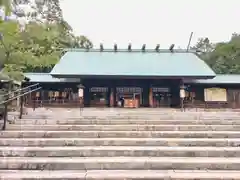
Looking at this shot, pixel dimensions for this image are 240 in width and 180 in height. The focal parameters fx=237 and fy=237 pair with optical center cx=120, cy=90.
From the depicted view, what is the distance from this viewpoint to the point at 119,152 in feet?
13.2

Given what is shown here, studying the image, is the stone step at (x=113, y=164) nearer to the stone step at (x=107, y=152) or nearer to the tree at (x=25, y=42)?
the stone step at (x=107, y=152)

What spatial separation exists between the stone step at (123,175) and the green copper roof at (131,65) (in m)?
12.3

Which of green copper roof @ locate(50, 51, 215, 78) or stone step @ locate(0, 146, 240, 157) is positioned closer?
stone step @ locate(0, 146, 240, 157)

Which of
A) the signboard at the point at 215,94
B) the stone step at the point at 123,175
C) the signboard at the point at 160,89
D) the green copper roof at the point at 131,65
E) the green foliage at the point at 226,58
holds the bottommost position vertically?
the stone step at the point at 123,175

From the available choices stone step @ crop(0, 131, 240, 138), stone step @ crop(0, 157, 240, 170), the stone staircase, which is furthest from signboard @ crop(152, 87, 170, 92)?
stone step @ crop(0, 157, 240, 170)

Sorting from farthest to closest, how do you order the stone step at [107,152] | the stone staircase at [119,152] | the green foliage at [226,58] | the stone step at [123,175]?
the green foliage at [226,58] → the stone step at [107,152] → the stone staircase at [119,152] → the stone step at [123,175]

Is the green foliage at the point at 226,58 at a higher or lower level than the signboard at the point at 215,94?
higher

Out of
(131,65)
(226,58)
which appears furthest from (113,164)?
(226,58)

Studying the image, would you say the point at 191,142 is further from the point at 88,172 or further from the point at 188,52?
the point at 188,52

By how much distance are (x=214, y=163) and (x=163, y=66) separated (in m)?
13.9

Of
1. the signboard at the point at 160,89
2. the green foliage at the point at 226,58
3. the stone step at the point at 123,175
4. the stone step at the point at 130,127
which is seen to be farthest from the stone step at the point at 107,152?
the green foliage at the point at 226,58

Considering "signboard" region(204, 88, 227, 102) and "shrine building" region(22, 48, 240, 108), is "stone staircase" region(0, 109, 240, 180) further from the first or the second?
"signboard" region(204, 88, 227, 102)

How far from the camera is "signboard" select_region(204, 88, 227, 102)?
17.2 metres

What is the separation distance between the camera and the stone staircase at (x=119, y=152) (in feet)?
11.3
